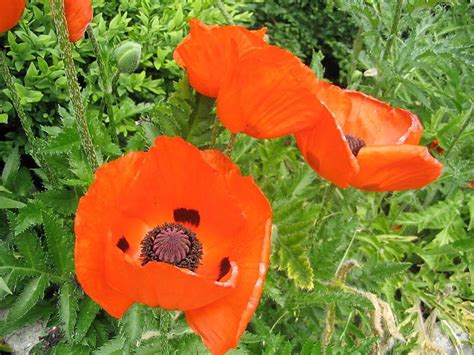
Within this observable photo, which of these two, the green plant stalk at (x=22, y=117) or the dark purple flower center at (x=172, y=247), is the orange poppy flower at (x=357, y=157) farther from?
the green plant stalk at (x=22, y=117)

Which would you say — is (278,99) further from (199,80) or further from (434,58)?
(434,58)

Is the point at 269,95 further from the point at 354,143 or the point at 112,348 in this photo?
the point at 112,348

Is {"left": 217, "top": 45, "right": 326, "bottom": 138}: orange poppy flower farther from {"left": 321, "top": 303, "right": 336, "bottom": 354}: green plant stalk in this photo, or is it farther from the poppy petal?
{"left": 321, "top": 303, "right": 336, "bottom": 354}: green plant stalk

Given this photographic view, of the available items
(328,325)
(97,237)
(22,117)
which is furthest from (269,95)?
(328,325)

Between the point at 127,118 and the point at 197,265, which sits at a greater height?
the point at 197,265

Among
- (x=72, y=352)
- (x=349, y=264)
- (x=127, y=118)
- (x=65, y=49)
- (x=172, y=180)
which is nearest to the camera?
(x=65, y=49)

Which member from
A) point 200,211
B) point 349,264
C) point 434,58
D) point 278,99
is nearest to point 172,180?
point 200,211
